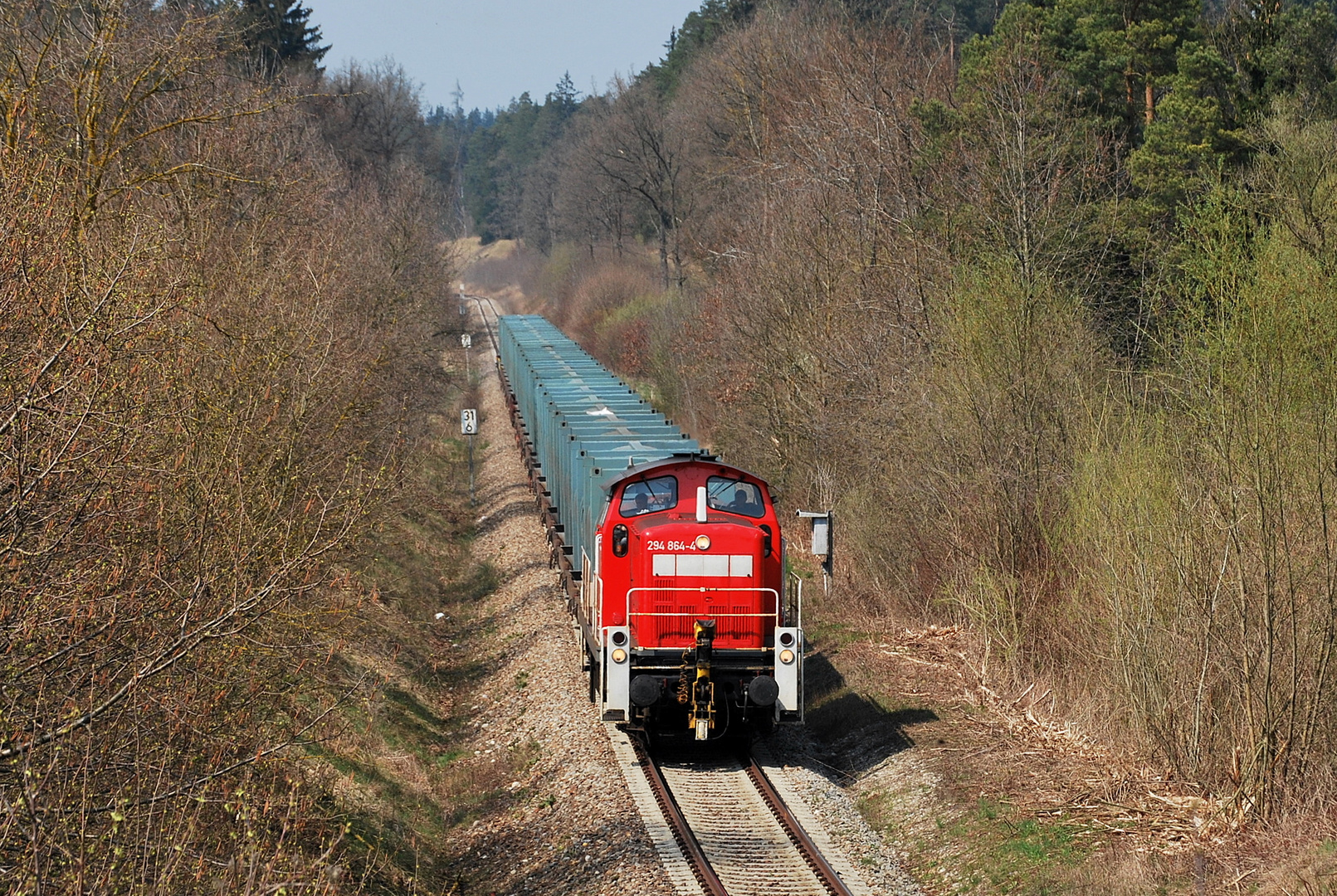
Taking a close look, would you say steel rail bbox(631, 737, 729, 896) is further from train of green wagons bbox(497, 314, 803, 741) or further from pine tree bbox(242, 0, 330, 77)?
pine tree bbox(242, 0, 330, 77)

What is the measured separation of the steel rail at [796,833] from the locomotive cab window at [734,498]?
2.86 meters

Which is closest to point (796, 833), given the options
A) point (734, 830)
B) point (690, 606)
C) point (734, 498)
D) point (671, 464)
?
point (734, 830)

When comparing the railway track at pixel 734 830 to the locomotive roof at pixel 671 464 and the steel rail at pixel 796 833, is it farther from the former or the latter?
the locomotive roof at pixel 671 464

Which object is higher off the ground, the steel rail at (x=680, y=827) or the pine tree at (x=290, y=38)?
the pine tree at (x=290, y=38)

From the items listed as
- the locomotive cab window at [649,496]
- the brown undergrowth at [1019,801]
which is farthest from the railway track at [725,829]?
the locomotive cab window at [649,496]

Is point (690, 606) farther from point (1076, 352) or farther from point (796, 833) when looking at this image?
point (1076, 352)

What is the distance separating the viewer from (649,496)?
13773 mm

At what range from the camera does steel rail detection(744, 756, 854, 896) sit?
1072cm

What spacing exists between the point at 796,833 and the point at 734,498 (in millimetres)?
3790

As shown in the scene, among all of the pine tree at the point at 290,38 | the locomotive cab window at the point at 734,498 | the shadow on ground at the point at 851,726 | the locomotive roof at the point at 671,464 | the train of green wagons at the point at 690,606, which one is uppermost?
the pine tree at the point at 290,38

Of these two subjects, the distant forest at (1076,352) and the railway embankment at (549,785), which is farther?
the railway embankment at (549,785)

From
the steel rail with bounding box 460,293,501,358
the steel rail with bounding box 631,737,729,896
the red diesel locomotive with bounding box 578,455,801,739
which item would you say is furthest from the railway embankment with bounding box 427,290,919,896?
the steel rail with bounding box 460,293,501,358

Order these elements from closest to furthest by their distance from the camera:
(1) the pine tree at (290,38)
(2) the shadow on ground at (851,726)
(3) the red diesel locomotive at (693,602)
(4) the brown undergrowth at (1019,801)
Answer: (4) the brown undergrowth at (1019,801) < (3) the red diesel locomotive at (693,602) < (2) the shadow on ground at (851,726) < (1) the pine tree at (290,38)

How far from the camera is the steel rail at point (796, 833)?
10.7m
